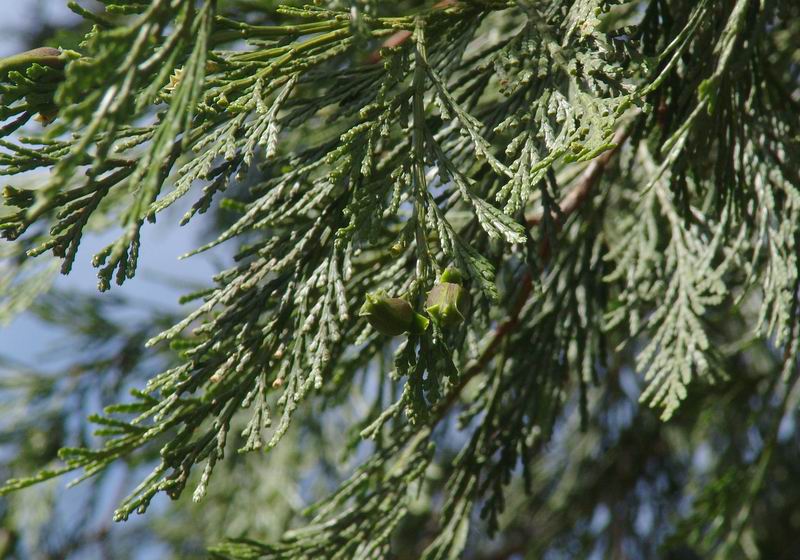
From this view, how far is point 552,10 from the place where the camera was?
1901 mm

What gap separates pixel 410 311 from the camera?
1.41 metres

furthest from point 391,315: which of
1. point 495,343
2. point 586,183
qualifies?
point 586,183

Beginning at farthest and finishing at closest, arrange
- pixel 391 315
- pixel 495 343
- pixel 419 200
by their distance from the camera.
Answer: pixel 495 343, pixel 419 200, pixel 391 315

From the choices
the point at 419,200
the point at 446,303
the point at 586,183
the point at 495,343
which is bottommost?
the point at 495,343

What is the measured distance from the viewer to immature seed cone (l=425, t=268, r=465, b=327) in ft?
4.60

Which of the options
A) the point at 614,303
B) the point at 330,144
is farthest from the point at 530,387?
the point at 330,144

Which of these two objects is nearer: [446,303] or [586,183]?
[446,303]

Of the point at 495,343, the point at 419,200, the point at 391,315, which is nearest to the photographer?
the point at 391,315

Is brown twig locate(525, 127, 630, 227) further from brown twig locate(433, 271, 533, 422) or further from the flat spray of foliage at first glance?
brown twig locate(433, 271, 533, 422)

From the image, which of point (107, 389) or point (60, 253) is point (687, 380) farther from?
point (107, 389)

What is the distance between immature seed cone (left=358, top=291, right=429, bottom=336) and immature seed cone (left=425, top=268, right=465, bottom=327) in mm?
24

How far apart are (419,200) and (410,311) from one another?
0.97 ft

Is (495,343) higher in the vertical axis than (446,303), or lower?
lower

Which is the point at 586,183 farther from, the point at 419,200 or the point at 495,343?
the point at 419,200
